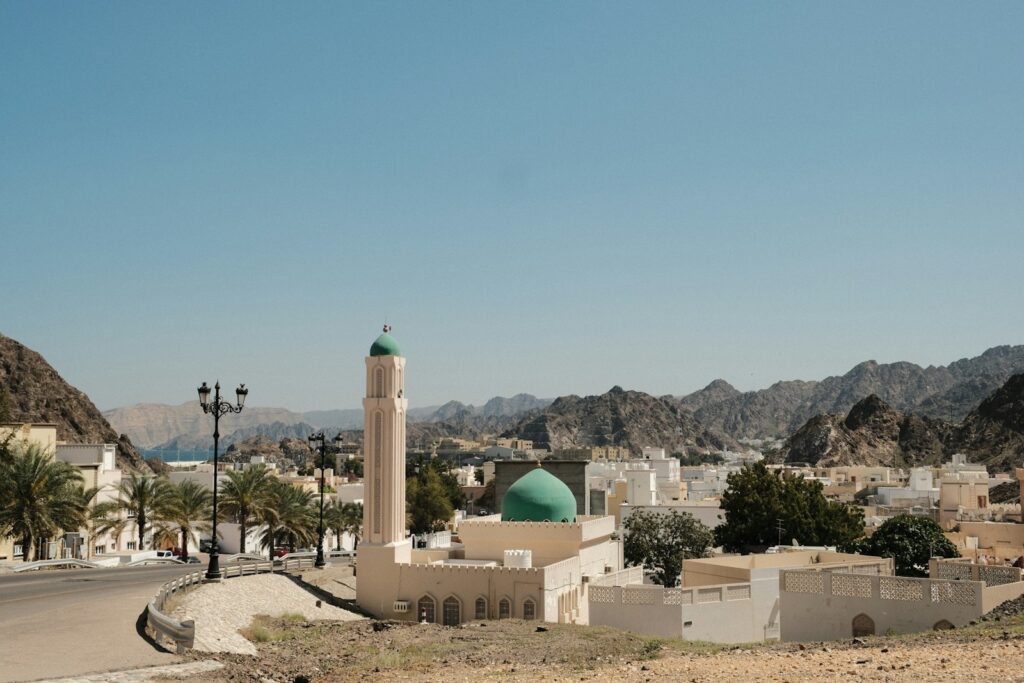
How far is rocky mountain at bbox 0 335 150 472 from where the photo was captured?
312ft

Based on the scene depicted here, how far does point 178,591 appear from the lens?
2217 centimetres

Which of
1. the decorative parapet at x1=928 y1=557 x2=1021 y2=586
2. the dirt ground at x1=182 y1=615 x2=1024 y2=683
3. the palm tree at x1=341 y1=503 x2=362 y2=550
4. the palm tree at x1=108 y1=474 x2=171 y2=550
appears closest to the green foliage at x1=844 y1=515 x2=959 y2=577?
the decorative parapet at x1=928 y1=557 x2=1021 y2=586

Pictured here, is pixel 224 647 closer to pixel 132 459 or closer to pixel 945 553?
pixel 945 553

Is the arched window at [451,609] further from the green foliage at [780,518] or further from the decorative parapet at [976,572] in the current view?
the green foliage at [780,518]

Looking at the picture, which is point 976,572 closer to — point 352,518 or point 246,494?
point 246,494

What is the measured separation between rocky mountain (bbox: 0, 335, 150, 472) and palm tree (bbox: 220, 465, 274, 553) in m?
56.9

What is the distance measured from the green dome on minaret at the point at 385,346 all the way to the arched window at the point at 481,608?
815 centimetres

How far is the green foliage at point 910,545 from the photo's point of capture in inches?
1362

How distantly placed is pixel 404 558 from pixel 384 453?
3294mm

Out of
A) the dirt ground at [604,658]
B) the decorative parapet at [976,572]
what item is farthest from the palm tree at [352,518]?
the decorative parapet at [976,572]

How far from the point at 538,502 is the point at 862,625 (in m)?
14.3

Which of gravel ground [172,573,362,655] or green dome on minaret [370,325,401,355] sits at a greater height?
green dome on minaret [370,325,401,355]

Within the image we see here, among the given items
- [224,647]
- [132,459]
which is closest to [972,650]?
[224,647]

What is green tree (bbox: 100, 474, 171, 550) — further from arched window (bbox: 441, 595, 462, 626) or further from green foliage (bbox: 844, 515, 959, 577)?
green foliage (bbox: 844, 515, 959, 577)
